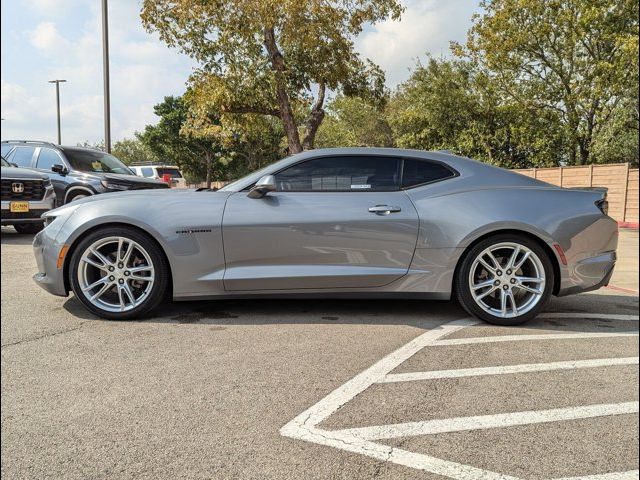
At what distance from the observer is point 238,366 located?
3133mm

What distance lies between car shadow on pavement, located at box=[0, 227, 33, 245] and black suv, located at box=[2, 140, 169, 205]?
0.93 meters

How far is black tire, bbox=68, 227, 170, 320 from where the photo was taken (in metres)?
4.12

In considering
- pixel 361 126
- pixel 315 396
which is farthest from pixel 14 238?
pixel 361 126

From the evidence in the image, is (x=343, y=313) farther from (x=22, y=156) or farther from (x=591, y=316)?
(x=22, y=156)

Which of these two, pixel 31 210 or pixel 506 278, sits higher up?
pixel 31 210

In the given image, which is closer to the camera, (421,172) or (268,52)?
(421,172)

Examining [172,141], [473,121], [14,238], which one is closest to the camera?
[14,238]

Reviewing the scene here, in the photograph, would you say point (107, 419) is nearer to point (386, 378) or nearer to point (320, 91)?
point (386, 378)

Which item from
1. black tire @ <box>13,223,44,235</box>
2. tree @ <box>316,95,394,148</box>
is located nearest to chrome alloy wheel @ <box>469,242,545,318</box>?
black tire @ <box>13,223,44,235</box>

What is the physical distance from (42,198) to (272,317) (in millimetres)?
6789

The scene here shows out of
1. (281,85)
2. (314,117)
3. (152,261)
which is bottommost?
(152,261)

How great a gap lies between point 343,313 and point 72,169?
7.27 m

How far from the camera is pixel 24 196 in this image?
9.05 metres

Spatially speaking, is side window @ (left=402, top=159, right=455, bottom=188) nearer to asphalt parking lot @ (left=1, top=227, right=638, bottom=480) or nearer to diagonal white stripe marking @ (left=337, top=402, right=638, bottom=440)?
asphalt parking lot @ (left=1, top=227, right=638, bottom=480)
